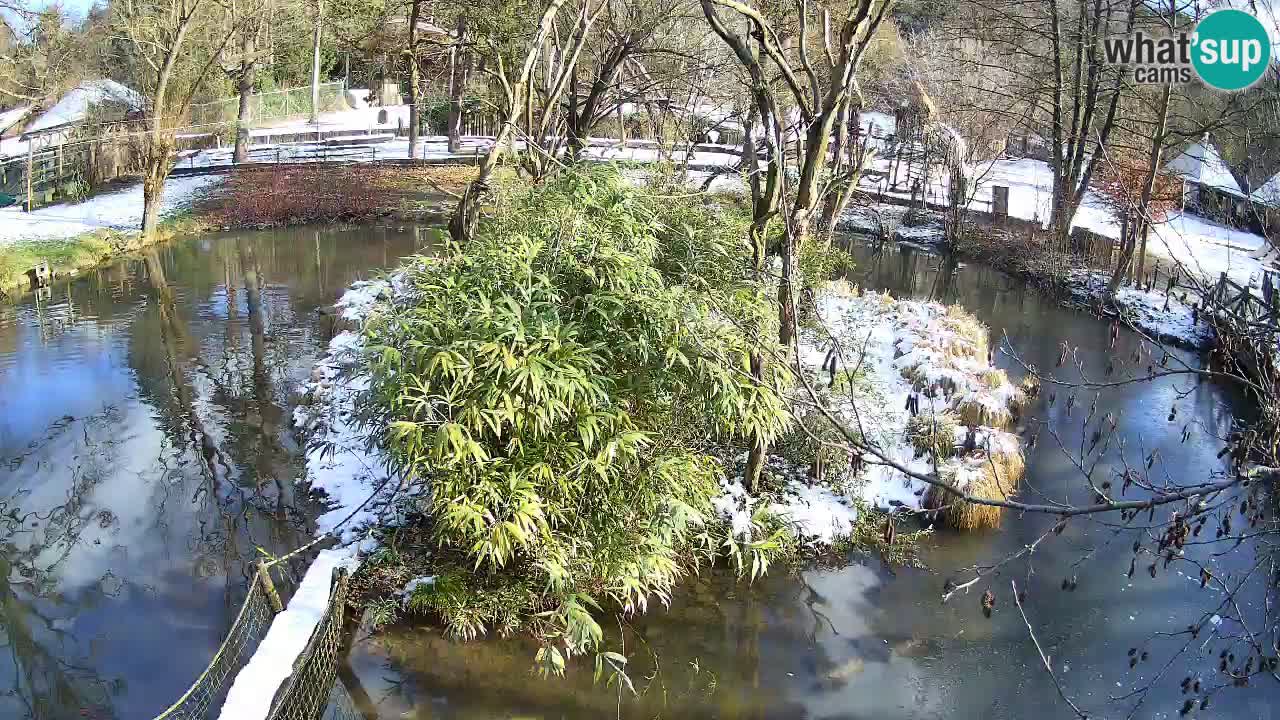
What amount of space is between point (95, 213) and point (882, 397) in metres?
15.1

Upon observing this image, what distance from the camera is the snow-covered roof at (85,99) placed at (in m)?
22.9

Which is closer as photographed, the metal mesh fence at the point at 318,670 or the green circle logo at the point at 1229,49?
the metal mesh fence at the point at 318,670

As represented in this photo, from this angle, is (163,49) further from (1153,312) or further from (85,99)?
(1153,312)

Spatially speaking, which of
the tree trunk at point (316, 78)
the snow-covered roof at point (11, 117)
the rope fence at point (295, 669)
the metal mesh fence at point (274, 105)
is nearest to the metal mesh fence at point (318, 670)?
the rope fence at point (295, 669)

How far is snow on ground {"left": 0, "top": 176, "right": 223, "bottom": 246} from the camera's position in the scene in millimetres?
15814

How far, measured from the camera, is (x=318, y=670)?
541cm

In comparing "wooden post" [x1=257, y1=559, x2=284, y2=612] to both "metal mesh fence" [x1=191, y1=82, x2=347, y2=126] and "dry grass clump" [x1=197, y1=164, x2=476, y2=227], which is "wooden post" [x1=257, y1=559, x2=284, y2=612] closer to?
"dry grass clump" [x1=197, y1=164, x2=476, y2=227]

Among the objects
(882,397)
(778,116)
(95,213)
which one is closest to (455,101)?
(95,213)

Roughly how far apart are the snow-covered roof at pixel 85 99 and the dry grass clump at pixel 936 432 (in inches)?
810

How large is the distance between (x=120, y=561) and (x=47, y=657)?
1.11 metres

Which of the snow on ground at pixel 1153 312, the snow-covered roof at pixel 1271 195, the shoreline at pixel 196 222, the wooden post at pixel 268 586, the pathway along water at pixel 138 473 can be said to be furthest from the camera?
the shoreline at pixel 196 222

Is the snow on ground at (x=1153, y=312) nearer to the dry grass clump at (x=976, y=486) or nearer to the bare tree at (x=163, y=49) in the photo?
the dry grass clump at (x=976, y=486)

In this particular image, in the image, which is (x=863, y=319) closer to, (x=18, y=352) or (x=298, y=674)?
(x=298, y=674)

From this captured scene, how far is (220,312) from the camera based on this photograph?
12914mm
